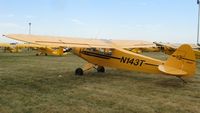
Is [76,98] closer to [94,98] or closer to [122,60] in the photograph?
[94,98]

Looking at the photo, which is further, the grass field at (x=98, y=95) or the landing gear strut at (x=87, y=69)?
the landing gear strut at (x=87, y=69)

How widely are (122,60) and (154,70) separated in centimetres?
169

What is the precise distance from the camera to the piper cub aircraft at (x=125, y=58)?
34.5 ft

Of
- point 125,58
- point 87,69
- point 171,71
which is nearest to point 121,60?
point 125,58

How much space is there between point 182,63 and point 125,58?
2.74 metres

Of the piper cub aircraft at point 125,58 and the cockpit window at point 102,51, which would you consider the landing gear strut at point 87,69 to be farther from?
the cockpit window at point 102,51

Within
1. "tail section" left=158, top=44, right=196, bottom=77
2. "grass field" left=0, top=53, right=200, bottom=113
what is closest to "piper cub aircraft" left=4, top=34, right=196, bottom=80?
"tail section" left=158, top=44, right=196, bottom=77

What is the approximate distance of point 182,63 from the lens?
34.8 ft

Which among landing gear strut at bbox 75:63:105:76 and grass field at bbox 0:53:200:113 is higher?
landing gear strut at bbox 75:63:105:76

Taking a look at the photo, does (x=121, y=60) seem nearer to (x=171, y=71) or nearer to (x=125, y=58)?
(x=125, y=58)

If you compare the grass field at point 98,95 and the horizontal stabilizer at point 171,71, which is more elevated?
the horizontal stabilizer at point 171,71

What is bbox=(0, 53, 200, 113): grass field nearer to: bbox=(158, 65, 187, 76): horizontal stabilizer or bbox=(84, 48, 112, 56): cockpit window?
bbox=(158, 65, 187, 76): horizontal stabilizer

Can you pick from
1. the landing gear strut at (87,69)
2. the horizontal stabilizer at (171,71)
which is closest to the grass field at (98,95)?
the horizontal stabilizer at (171,71)

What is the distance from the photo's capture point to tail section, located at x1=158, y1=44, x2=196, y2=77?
1039cm
